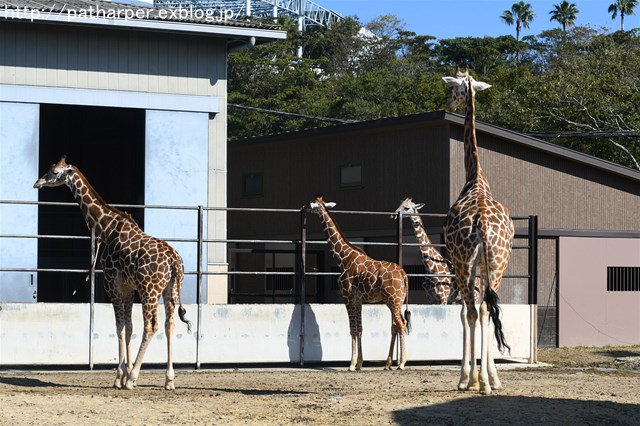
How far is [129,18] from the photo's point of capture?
1986 cm

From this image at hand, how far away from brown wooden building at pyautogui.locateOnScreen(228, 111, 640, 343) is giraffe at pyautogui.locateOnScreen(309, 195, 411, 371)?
18.8 feet

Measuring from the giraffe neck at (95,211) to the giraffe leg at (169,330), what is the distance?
3.98 ft

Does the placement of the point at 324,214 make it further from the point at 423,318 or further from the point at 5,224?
the point at 5,224

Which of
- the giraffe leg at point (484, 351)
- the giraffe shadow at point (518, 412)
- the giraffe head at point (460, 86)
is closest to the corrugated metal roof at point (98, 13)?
the giraffe head at point (460, 86)

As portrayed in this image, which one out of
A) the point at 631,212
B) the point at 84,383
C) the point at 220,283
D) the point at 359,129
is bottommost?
the point at 84,383

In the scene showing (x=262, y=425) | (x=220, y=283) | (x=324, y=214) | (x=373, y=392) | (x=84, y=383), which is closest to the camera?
(x=262, y=425)

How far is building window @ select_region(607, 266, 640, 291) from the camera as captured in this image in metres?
25.3

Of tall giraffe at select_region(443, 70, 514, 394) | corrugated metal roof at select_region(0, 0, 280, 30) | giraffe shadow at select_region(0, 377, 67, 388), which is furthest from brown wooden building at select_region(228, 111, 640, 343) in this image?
giraffe shadow at select_region(0, 377, 67, 388)

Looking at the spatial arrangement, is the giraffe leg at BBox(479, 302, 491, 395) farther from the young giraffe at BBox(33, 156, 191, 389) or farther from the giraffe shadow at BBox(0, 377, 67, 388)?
the giraffe shadow at BBox(0, 377, 67, 388)

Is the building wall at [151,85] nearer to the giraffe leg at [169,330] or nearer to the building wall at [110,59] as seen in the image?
the building wall at [110,59]

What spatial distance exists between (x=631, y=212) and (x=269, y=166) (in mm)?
9430

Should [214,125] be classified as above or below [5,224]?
above

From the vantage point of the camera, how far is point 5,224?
1956 cm

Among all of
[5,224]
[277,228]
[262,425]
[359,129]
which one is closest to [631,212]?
[359,129]
